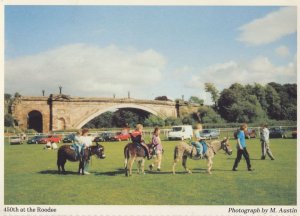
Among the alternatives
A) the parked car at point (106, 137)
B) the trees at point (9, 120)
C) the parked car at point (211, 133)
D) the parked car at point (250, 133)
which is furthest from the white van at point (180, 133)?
the trees at point (9, 120)

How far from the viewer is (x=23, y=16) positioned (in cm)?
713

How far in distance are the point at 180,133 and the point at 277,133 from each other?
9.48 ft

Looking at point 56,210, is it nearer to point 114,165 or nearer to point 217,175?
point 114,165

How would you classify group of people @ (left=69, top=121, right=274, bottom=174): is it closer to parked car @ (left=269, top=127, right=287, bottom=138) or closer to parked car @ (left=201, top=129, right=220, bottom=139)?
parked car @ (left=269, top=127, right=287, bottom=138)

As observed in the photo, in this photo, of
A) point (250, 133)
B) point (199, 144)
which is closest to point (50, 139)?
point (250, 133)

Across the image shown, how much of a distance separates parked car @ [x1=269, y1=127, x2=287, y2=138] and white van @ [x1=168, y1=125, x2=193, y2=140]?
2396 millimetres

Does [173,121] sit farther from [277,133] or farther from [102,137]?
[277,133]

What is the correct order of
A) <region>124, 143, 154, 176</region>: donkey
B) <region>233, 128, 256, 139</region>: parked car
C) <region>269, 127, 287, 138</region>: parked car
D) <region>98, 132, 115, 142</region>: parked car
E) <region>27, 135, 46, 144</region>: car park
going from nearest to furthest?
<region>124, 143, 154, 176</region>: donkey, <region>269, 127, 287, 138</region>: parked car, <region>233, 128, 256, 139</region>: parked car, <region>98, 132, 115, 142</region>: parked car, <region>27, 135, 46, 144</region>: car park

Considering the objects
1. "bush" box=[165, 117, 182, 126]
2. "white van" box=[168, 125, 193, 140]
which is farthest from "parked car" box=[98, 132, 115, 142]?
"bush" box=[165, 117, 182, 126]

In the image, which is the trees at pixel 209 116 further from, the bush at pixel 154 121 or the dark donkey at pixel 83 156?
the dark donkey at pixel 83 156

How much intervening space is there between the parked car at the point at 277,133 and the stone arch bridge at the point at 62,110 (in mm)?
3456

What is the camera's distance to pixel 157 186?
590cm

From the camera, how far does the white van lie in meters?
12.3

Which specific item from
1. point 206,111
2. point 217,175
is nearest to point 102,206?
point 217,175
